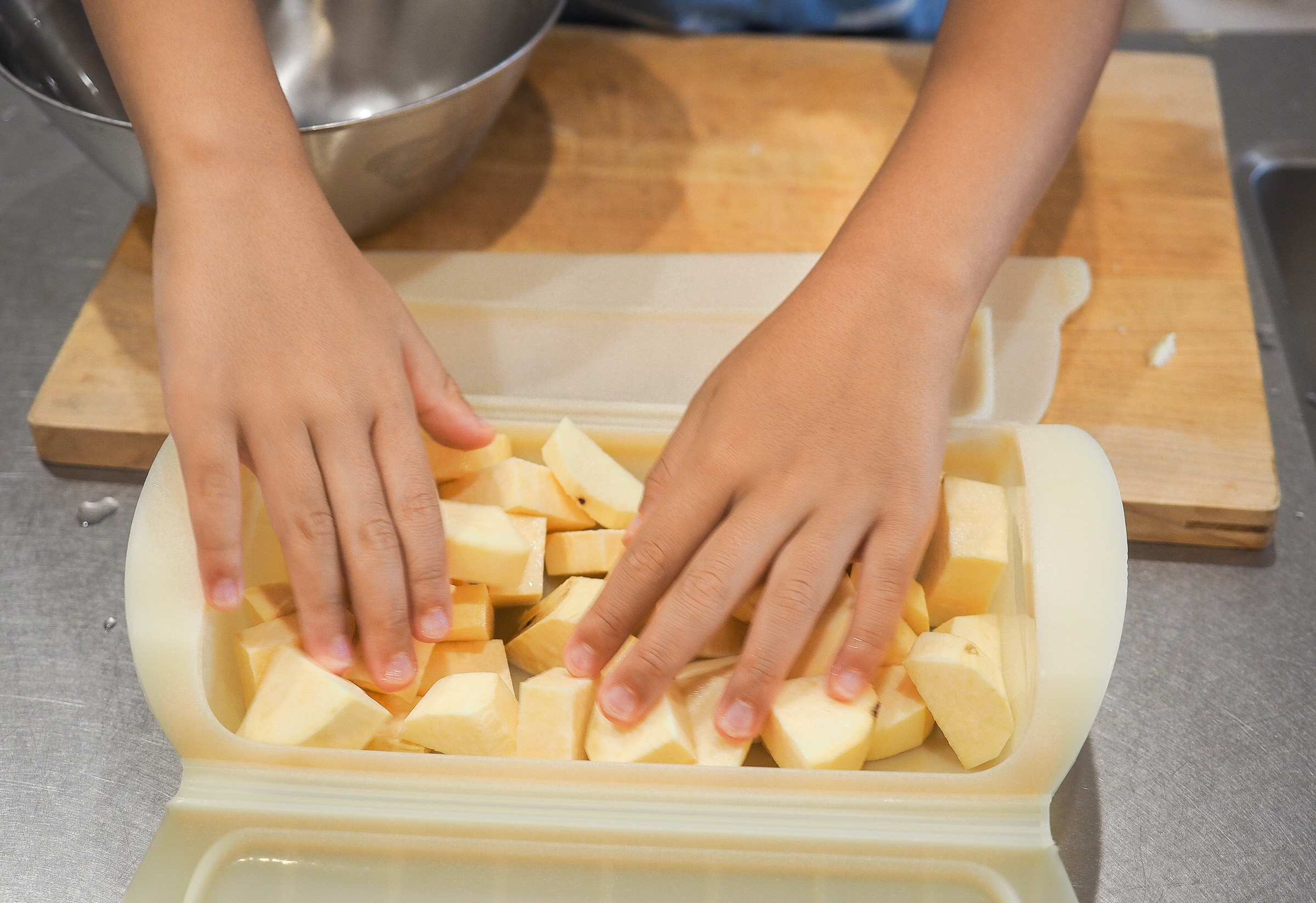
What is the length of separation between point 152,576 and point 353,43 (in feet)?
2.62

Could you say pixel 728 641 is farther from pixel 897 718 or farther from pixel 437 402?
pixel 437 402

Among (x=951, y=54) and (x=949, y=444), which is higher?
(x=951, y=54)

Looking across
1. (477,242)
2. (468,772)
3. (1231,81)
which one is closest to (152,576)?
(468,772)

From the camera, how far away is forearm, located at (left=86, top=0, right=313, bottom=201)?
0.81 metres

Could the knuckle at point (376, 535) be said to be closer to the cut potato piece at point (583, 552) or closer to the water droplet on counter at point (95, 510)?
the cut potato piece at point (583, 552)

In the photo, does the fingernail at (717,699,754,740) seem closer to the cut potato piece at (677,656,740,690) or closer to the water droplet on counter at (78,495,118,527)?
the cut potato piece at (677,656,740,690)

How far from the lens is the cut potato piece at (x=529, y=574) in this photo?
83cm

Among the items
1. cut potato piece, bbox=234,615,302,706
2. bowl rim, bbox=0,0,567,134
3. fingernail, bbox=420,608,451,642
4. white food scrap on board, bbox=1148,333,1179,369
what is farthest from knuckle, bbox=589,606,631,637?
white food scrap on board, bbox=1148,333,1179,369

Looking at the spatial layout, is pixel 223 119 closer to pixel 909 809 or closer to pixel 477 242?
pixel 477 242

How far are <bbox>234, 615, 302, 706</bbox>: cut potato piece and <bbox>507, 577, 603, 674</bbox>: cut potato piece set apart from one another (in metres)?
0.17

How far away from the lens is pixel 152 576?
0.70m

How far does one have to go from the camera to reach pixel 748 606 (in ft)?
2.63

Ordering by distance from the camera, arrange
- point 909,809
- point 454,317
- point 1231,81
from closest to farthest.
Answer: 1. point 909,809
2. point 454,317
3. point 1231,81

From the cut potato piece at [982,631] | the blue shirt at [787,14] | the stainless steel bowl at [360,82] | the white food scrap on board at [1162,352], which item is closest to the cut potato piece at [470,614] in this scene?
the cut potato piece at [982,631]
